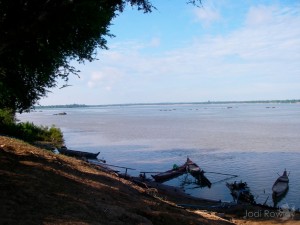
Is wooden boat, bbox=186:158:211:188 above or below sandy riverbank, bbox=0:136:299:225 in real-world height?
below

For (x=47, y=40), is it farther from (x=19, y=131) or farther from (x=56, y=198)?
(x=19, y=131)

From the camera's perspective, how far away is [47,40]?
36.9 feet

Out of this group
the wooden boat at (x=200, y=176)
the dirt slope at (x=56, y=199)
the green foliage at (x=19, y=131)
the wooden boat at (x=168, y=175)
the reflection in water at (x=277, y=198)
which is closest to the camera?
the dirt slope at (x=56, y=199)

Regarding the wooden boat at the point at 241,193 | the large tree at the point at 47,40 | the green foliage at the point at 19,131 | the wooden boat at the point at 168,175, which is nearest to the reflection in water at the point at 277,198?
the wooden boat at the point at 241,193

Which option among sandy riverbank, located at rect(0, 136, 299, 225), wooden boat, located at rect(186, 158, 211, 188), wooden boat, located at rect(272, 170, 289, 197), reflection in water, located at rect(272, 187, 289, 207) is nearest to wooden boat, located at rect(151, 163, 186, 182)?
wooden boat, located at rect(186, 158, 211, 188)

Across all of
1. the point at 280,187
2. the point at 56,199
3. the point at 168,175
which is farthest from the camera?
the point at 168,175

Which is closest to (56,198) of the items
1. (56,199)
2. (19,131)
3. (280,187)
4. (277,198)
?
(56,199)

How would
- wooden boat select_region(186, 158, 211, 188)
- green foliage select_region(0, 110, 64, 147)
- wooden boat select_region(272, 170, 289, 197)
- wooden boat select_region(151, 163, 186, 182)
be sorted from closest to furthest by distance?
wooden boat select_region(272, 170, 289, 197), wooden boat select_region(186, 158, 211, 188), wooden boat select_region(151, 163, 186, 182), green foliage select_region(0, 110, 64, 147)

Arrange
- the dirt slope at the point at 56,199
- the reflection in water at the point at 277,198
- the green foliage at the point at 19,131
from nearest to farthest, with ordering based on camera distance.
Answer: the dirt slope at the point at 56,199, the reflection in water at the point at 277,198, the green foliage at the point at 19,131

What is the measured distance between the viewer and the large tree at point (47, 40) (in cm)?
906

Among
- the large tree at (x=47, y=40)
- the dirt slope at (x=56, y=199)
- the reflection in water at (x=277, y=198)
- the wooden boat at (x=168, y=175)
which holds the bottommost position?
the reflection in water at (x=277, y=198)

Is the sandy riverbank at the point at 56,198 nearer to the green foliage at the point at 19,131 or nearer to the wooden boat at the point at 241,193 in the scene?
the wooden boat at the point at 241,193

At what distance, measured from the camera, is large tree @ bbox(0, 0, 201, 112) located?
906 cm

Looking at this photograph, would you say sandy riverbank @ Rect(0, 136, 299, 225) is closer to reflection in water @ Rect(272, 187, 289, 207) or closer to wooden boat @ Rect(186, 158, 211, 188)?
reflection in water @ Rect(272, 187, 289, 207)
